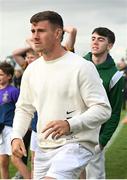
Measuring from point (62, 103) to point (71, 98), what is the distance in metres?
0.09

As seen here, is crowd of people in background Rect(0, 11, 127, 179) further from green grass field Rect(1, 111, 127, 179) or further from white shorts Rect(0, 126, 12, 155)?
green grass field Rect(1, 111, 127, 179)

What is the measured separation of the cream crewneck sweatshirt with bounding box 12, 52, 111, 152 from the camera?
4809mm

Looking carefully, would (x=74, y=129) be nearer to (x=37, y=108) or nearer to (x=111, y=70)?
(x=37, y=108)

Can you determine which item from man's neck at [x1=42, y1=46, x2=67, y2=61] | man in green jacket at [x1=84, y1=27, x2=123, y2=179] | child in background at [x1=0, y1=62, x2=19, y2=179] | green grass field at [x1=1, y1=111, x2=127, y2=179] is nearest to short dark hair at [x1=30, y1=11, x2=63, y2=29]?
man's neck at [x1=42, y1=46, x2=67, y2=61]

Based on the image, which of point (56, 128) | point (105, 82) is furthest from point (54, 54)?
point (105, 82)

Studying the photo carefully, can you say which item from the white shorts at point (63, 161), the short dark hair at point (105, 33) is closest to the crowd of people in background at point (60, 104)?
the white shorts at point (63, 161)

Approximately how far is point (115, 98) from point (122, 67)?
53.5 ft

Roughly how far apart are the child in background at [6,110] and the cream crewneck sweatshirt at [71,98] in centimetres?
301

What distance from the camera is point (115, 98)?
6758mm

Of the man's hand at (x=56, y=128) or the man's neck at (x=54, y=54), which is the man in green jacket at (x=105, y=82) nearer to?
the man's neck at (x=54, y=54)

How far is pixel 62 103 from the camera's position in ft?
16.1

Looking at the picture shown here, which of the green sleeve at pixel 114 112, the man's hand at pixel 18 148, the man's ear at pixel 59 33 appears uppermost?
the man's ear at pixel 59 33

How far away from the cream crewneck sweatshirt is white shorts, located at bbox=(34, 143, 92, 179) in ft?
0.20

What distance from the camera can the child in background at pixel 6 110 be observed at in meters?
8.11
